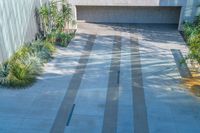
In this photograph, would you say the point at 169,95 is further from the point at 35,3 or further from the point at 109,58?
the point at 35,3

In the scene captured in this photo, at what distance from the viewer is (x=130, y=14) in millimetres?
15930

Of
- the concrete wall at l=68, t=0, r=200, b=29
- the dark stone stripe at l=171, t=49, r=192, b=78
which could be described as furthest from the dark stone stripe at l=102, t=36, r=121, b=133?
the concrete wall at l=68, t=0, r=200, b=29

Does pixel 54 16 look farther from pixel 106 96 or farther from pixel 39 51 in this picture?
pixel 106 96

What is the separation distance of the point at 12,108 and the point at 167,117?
172 inches

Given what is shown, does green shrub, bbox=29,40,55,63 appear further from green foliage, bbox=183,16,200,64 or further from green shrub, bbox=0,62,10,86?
green foliage, bbox=183,16,200,64

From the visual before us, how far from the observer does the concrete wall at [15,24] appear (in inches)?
374

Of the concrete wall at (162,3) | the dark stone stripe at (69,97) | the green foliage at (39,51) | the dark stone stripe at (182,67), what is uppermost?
the concrete wall at (162,3)

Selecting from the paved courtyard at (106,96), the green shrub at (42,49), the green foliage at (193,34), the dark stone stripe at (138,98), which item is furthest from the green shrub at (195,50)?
the green shrub at (42,49)

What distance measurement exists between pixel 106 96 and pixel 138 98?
998 millimetres

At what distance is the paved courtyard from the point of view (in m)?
6.97

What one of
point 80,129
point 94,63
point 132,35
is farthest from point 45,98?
point 132,35

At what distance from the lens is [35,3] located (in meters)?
12.4

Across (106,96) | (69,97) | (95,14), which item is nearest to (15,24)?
(69,97)

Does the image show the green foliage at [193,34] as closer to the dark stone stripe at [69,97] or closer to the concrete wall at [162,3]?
the concrete wall at [162,3]
